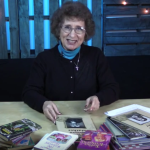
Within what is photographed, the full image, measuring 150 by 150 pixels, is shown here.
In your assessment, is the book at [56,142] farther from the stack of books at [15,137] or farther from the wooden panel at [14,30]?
the wooden panel at [14,30]

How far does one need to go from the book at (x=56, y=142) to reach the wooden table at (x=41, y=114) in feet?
0.52

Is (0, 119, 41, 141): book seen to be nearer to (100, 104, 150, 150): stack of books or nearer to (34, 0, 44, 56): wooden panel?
(100, 104, 150, 150): stack of books

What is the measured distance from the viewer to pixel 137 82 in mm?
3742

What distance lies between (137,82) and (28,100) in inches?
105

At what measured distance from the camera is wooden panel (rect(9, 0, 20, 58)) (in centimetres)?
482

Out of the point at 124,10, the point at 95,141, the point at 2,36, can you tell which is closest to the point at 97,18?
the point at 124,10

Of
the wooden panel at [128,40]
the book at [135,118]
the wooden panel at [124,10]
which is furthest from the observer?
the wooden panel at [128,40]

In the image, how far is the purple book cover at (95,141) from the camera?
804 millimetres

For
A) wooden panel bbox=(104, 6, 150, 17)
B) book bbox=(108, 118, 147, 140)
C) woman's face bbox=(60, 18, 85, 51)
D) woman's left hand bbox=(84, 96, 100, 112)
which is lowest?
woman's left hand bbox=(84, 96, 100, 112)

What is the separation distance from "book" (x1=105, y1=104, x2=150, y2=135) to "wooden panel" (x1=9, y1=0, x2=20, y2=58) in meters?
4.20

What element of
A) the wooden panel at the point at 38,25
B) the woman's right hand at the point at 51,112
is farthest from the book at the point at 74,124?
the wooden panel at the point at 38,25

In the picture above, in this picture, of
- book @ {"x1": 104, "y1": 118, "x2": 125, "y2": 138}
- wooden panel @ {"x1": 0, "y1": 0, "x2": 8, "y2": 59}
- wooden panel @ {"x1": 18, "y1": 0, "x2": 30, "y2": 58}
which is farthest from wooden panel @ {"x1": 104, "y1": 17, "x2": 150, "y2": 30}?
book @ {"x1": 104, "y1": 118, "x2": 125, "y2": 138}

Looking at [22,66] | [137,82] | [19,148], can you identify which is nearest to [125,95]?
[137,82]

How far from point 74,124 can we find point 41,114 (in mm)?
285
